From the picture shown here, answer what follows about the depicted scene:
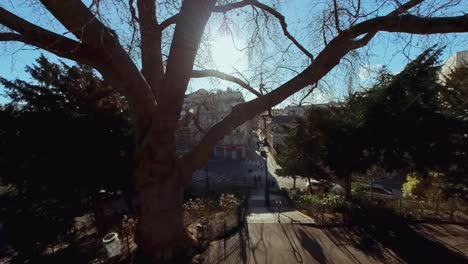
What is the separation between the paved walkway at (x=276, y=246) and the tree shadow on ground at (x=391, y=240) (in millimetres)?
583

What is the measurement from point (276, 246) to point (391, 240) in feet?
9.94

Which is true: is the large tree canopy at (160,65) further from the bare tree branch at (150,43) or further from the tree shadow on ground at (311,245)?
the tree shadow on ground at (311,245)

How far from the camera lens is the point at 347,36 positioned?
381cm

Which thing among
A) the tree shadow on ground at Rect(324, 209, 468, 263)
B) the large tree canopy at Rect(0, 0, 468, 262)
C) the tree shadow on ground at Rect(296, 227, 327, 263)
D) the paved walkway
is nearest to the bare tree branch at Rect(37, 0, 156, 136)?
the large tree canopy at Rect(0, 0, 468, 262)

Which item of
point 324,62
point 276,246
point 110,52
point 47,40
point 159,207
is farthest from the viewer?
point 276,246

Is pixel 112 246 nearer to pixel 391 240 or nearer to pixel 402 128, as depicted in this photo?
pixel 391 240

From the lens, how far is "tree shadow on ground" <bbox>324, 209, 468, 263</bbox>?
17.9 feet

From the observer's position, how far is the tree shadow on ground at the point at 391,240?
5449 millimetres

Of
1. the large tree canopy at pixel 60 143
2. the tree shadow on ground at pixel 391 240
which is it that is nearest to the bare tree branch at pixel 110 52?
the tree shadow on ground at pixel 391 240

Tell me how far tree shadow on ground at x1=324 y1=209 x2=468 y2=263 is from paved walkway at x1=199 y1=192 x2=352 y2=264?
1.91 ft

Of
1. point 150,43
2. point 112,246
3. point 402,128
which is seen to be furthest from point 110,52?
point 402,128

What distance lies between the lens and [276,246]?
5980 millimetres

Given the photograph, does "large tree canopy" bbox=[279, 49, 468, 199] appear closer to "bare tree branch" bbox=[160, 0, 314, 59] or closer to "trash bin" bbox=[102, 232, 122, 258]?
"bare tree branch" bbox=[160, 0, 314, 59]

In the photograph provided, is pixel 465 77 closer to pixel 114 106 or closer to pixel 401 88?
pixel 401 88
